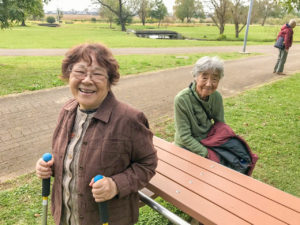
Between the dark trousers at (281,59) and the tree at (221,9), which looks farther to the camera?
the tree at (221,9)

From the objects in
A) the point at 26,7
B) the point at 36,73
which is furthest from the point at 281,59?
the point at 26,7

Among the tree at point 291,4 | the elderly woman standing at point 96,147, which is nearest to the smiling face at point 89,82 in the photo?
the elderly woman standing at point 96,147

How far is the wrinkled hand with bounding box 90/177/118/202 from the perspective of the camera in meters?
1.51

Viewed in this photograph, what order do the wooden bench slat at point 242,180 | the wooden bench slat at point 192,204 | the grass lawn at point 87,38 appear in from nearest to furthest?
the wooden bench slat at point 192,204 → the wooden bench slat at point 242,180 → the grass lawn at point 87,38

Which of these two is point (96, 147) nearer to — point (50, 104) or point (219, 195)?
point (219, 195)

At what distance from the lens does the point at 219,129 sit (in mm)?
3035

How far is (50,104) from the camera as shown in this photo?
21.0 feet

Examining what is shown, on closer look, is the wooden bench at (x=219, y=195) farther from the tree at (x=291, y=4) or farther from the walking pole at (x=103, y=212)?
the tree at (x=291, y=4)

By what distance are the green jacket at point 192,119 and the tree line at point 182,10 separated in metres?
3.50

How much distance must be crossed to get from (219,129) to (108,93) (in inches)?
67.7

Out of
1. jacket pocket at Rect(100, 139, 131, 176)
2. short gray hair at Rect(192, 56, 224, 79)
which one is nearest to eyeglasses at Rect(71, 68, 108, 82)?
jacket pocket at Rect(100, 139, 131, 176)

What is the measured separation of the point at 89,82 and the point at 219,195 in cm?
137

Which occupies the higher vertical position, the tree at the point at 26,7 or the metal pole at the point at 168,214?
the tree at the point at 26,7

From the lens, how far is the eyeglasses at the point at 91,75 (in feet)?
5.34
